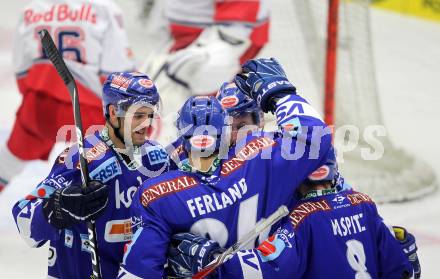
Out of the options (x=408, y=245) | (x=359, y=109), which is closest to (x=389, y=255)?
(x=408, y=245)

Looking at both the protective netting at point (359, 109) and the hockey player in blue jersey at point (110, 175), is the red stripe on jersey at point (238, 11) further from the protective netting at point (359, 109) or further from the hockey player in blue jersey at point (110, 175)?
the hockey player in blue jersey at point (110, 175)

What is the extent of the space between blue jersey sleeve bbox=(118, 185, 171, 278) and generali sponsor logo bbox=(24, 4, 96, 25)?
1956mm

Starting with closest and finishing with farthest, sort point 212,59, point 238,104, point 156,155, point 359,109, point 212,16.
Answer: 1. point 156,155
2. point 238,104
3. point 212,59
4. point 212,16
5. point 359,109

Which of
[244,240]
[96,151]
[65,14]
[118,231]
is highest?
[65,14]

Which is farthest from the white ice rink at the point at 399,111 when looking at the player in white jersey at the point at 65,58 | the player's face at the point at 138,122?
the player's face at the point at 138,122

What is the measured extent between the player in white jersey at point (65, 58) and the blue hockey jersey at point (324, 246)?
183 centimetres

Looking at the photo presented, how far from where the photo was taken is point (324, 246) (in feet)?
7.51

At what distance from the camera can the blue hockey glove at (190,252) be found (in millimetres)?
2146

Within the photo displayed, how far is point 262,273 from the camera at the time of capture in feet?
7.29

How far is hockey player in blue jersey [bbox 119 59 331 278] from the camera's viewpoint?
2.19m

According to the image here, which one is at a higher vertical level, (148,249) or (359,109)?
(148,249)

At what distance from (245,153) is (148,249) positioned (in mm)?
332

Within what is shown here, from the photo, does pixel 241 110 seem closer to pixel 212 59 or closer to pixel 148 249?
pixel 148 249

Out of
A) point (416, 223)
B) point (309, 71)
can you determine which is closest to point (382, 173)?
point (416, 223)
